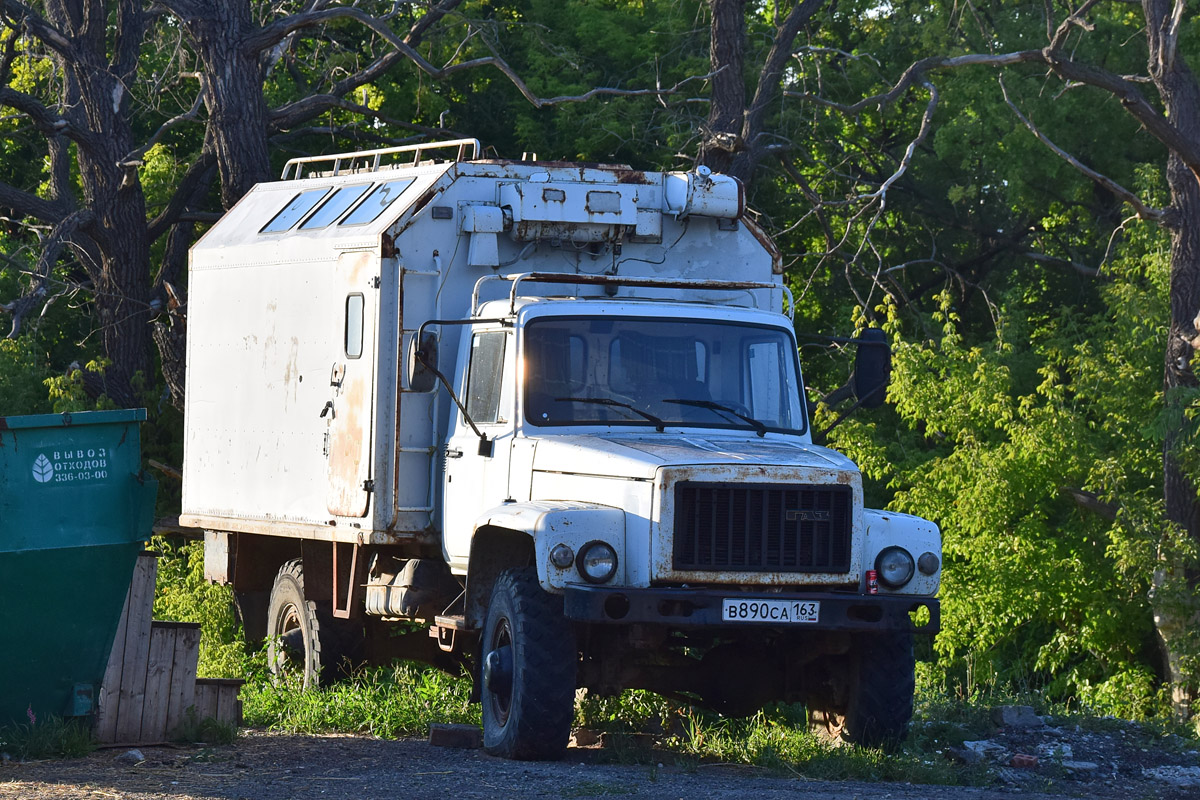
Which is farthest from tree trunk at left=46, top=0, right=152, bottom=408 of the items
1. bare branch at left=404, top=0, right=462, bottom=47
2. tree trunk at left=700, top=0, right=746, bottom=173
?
tree trunk at left=700, top=0, right=746, bottom=173

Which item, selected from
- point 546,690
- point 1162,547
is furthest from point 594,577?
point 1162,547

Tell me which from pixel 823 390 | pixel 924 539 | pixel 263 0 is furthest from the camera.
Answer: pixel 823 390

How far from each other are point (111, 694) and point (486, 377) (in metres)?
2.76

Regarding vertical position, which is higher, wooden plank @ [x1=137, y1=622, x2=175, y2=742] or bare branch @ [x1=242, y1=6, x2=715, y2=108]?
bare branch @ [x1=242, y1=6, x2=715, y2=108]

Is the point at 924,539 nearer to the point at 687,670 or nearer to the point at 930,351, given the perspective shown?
the point at 687,670

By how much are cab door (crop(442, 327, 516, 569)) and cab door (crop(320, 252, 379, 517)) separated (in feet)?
2.06

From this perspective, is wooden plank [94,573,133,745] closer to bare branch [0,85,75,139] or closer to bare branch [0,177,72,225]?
bare branch [0,85,75,139]

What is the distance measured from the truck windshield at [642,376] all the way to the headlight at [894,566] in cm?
107

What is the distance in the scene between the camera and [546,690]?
8.61 m

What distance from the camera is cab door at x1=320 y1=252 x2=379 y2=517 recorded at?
10539mm

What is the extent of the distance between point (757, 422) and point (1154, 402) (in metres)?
11.8

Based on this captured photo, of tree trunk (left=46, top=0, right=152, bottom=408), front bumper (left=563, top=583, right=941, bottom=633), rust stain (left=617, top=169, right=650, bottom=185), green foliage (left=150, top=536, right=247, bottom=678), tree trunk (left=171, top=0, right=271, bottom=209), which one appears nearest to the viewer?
front bumper (left=563, top=583, right=941, bottom=633)

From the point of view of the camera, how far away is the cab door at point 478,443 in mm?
9617

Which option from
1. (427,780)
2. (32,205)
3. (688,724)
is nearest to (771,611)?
(427,780)
